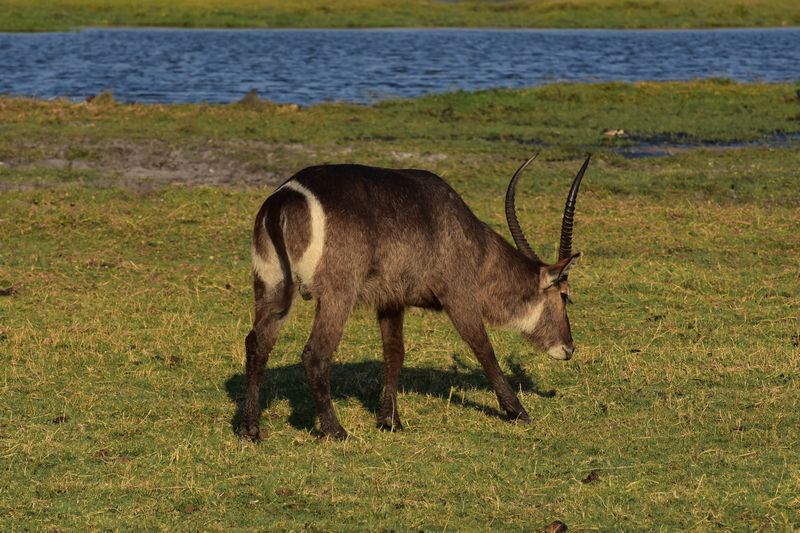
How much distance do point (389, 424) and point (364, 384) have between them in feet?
2.93

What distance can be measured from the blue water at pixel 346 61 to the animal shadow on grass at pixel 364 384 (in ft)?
63.1

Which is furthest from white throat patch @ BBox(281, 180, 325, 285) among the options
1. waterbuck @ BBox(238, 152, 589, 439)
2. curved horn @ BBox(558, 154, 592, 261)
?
curved horn @ BBox(558, 154, 592, 261)

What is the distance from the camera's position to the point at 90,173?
14.2m

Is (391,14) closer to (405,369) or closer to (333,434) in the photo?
(405,369)

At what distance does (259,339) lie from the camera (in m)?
5.90

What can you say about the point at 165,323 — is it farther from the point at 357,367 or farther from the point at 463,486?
the point at 463,486

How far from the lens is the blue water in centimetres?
2942

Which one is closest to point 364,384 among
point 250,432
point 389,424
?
point 389,424

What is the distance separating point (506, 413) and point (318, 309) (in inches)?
55.0

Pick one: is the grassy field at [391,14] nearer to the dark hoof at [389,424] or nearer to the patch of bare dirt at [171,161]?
the patch of bare dirt at [171,161]

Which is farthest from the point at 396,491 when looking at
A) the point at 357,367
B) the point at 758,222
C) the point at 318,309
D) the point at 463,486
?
the point at 758,222

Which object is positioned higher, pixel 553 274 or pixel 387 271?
pixel 387 271

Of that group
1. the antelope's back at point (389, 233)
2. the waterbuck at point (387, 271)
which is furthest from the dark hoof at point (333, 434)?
the antelope's back at point (389, 233)

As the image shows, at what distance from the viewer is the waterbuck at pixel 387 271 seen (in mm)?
5730
